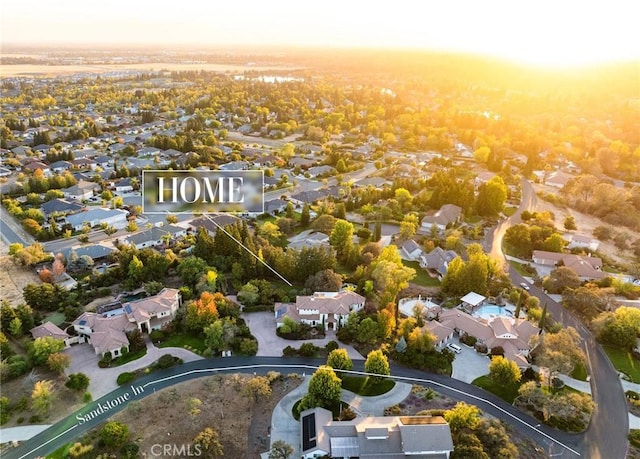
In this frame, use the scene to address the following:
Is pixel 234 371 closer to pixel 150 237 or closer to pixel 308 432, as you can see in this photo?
pixel 308 432

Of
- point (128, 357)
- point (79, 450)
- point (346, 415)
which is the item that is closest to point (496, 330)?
point (346, 415)

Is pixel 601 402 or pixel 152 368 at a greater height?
pixel 152 368

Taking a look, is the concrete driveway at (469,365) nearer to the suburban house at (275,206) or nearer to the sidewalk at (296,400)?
the sidewalk at (296,400)

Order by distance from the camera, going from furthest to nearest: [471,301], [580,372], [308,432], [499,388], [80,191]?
[80,191]
[471,301]
[580,372]
[499,388]
[308,432]

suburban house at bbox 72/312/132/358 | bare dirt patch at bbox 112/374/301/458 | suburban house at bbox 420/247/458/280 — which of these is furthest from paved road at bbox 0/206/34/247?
suburban house at bbox 420/247/458/280

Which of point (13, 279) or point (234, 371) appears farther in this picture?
point (13, 279)

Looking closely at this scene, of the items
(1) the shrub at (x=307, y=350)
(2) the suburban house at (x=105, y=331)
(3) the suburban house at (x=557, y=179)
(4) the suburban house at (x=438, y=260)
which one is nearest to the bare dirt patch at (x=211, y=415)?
(1) the shrub at (x=307, y=350)

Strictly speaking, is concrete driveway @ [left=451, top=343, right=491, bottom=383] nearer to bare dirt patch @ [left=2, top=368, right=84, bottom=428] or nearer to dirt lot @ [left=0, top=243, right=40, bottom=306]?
bare dirt patch @ [left=2, top=368, right=84, bottom=428]

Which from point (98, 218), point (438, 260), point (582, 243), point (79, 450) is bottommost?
point (79, 450)
